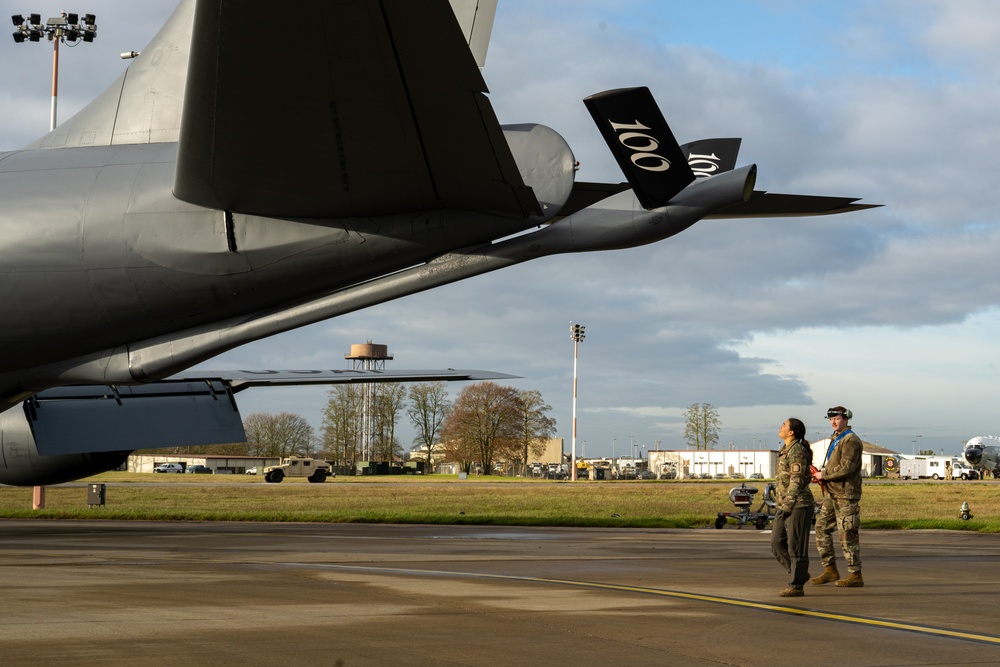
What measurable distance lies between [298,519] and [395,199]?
18.1 m

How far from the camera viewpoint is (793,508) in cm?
1015

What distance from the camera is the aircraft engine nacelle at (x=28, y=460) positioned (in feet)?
59.9

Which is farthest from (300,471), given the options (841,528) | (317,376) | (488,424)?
(841,528)

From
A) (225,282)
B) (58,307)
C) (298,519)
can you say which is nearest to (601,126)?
(225,282)

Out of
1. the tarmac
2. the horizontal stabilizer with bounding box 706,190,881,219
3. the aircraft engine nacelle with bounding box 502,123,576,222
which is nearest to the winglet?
the aircraft engine nacelle with bounding box 502,123,576,222

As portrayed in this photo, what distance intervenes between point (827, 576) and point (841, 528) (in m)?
0.52

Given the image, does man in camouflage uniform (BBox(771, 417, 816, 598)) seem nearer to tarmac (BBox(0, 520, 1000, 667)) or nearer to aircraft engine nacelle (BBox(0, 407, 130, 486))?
tarmac (BBox(0, 520, 1000, 667))

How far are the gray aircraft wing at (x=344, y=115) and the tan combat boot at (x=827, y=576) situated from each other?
5.19 metres

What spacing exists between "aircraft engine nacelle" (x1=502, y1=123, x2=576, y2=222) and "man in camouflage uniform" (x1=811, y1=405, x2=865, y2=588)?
4.50 meters

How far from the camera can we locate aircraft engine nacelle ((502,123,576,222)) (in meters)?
8.16

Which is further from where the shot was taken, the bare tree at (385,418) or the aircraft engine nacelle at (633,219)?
the bare tree at (385,418)

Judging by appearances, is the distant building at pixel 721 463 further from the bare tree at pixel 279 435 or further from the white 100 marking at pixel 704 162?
the white 100 marking at pixel 704 162

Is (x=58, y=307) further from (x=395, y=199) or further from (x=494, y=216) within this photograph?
(x=494, y=216)

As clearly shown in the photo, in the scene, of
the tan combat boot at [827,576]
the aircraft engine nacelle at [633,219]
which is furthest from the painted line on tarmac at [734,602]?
the aircraft engine nacelle at [633,219]
